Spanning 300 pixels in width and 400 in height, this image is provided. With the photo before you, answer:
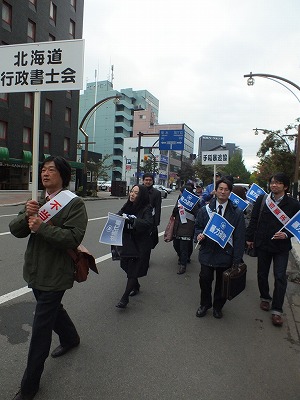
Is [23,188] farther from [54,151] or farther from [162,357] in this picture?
[162,357]

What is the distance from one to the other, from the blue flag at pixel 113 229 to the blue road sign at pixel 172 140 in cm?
2195

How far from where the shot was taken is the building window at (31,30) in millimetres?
28608

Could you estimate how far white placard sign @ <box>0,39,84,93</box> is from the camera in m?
2.90

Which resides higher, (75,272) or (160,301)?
(75,272)

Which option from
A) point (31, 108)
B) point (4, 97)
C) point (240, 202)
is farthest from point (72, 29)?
point (240, 202)

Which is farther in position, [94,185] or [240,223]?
[94,185]

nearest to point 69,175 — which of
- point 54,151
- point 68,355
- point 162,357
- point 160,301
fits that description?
point 68,355

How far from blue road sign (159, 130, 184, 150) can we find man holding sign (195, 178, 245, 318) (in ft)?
71.5

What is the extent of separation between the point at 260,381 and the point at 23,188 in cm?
3041

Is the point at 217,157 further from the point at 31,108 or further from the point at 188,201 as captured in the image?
the point at 31,108

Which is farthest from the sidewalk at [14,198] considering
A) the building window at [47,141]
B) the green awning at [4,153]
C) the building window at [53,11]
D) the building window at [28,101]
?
the building window at [53,11]

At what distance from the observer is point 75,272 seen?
8.30ft

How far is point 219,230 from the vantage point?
152 inches

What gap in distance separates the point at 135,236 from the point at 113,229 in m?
0.36
